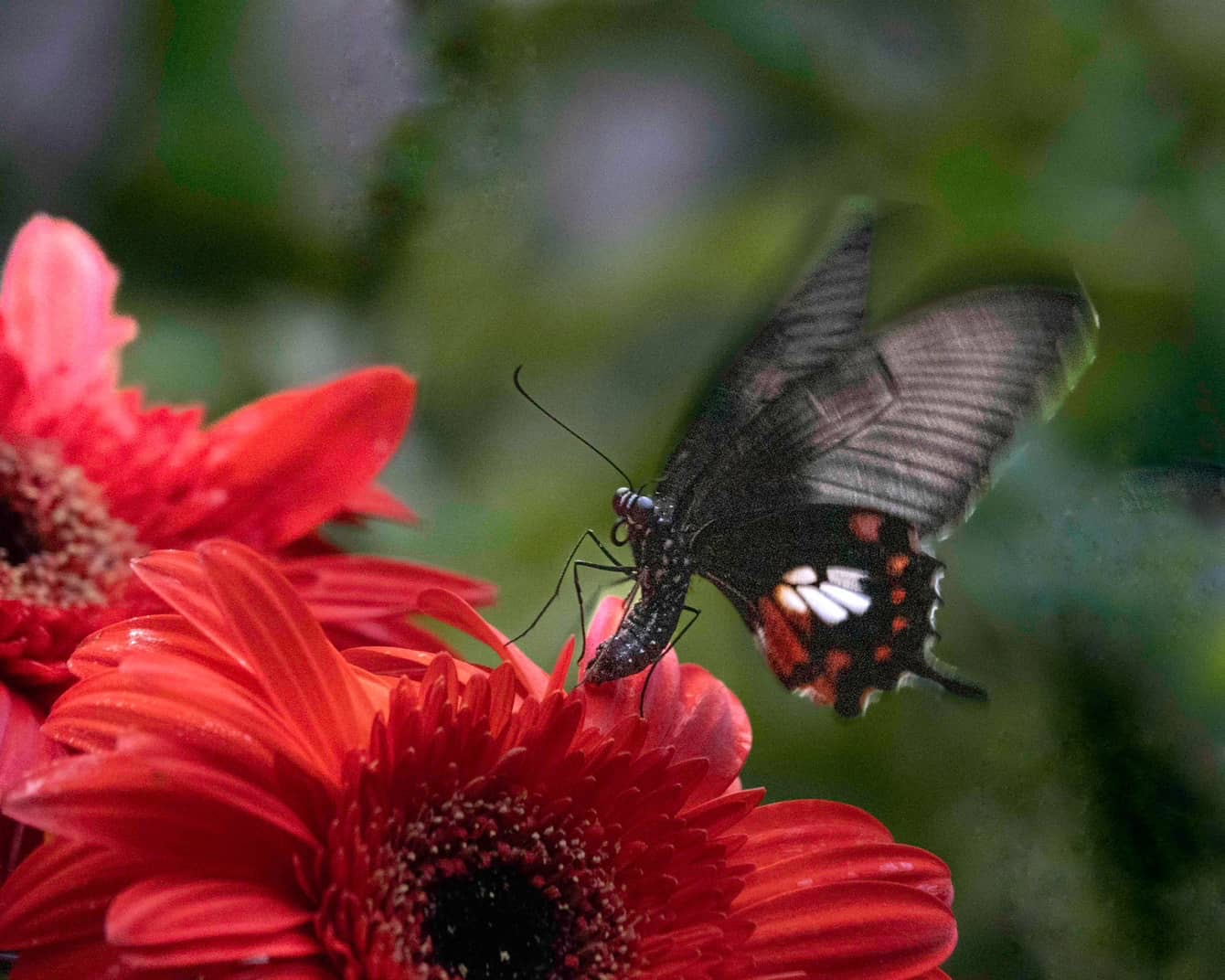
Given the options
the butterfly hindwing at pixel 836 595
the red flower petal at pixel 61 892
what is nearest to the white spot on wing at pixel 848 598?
the butterfly hindwing at pixel 836 595

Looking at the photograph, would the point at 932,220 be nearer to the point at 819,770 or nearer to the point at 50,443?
the point at 819,770

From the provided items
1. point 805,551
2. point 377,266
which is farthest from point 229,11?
point 805,551

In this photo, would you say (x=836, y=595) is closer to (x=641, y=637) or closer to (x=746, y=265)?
(x=641, y=637)

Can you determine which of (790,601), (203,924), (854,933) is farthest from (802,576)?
(203,924)

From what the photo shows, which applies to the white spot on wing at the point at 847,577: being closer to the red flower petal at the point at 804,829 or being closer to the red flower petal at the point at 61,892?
the red flower petal at the point at 804,829

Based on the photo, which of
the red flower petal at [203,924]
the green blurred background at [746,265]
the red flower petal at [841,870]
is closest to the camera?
the red flower petal at [203,924]

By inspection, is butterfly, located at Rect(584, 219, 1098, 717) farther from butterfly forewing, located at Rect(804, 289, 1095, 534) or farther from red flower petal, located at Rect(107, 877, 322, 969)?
red flower petal, located at Rect(107, 877, 322, 969)
